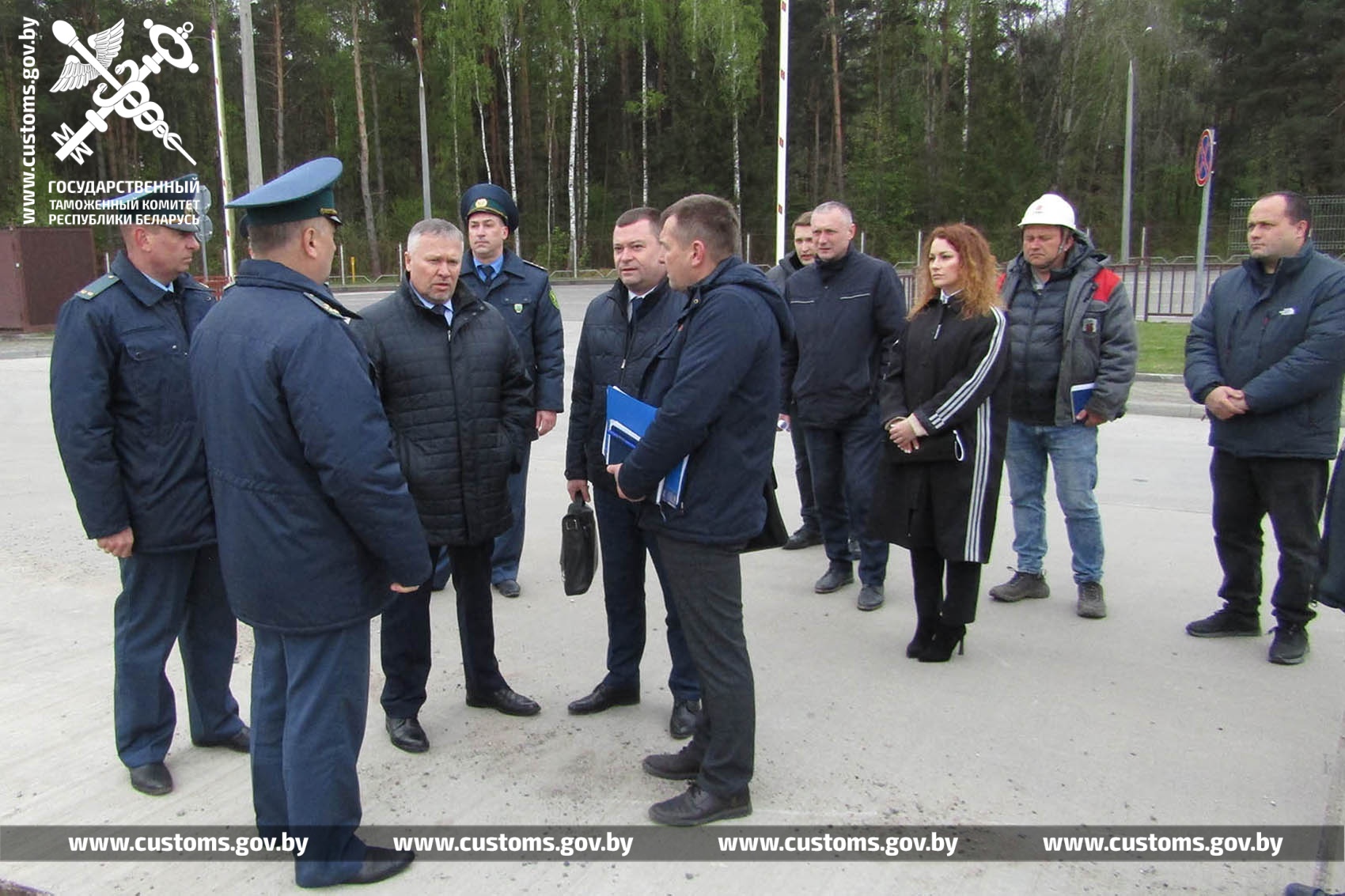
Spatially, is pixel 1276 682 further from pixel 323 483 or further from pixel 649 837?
pixel 323 483

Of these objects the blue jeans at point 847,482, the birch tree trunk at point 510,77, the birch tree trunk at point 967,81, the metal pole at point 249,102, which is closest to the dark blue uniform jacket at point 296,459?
the blue jeans at point 847,482

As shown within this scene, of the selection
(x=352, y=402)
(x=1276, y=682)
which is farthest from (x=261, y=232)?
(x=1276, y=682)

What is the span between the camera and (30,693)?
4.30 m

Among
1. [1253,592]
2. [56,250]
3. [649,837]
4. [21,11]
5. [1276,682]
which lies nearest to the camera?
[649,837]

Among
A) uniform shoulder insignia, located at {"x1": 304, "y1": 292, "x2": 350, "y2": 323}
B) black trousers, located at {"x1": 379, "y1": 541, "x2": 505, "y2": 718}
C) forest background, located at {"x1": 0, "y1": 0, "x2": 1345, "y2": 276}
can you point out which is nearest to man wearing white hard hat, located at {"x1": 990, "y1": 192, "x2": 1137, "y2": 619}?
black trousers, located at {"x1": 379, "y1": 541, "x2": 505, "y2": 718}

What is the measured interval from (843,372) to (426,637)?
262 cm

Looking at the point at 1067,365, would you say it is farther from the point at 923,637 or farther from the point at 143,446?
the point at 143,446

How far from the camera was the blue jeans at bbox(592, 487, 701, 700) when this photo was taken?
4027 millimetres

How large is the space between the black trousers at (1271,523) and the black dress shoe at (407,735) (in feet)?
12.1

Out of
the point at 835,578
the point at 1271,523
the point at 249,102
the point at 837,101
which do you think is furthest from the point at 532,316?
the point at 837,101

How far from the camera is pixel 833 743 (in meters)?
3.80

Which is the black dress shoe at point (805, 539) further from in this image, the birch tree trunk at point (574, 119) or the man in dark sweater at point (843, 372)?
the birch tree trunk at point (574, 119)

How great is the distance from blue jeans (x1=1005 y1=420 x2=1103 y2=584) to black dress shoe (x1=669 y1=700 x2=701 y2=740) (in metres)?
2.26

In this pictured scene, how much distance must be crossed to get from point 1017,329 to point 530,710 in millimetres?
2972
